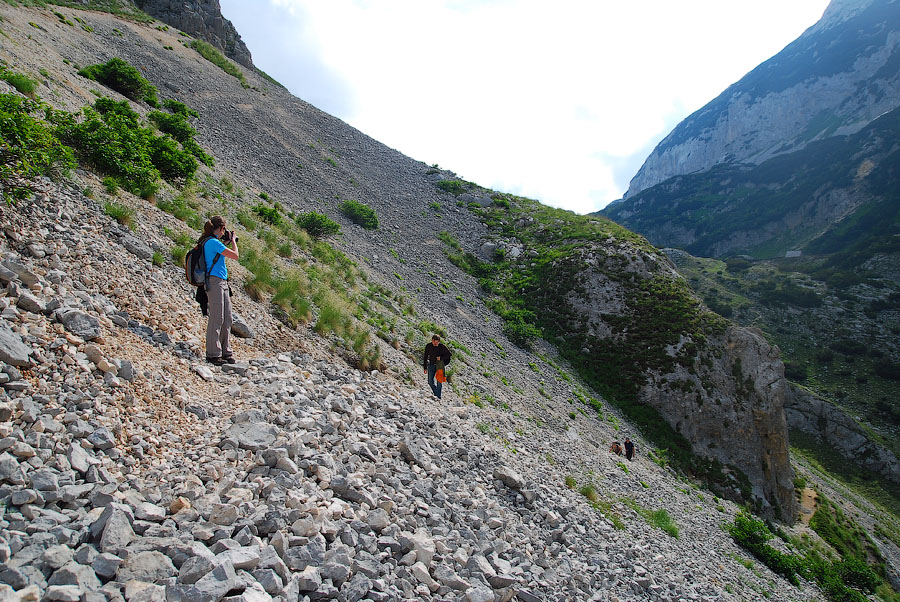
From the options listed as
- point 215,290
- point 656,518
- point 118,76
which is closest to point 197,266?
point 215,290

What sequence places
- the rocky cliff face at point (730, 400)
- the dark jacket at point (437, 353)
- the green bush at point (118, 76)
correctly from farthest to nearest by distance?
the rocky cliff face at point (730, 400) → the green bush at point (118, 76) → the dark jacket at point (437, 353)

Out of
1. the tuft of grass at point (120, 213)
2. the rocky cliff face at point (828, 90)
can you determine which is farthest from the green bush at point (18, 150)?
the rocky cliff face at point (828, 90)

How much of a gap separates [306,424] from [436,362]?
20.4 feet

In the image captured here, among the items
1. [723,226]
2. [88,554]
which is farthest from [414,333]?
[723,226]

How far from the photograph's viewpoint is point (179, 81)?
111 feet

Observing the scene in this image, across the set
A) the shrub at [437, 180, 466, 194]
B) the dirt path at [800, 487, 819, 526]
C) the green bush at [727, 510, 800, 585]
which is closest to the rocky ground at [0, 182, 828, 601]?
the green bush at [727, 510, 800, 585]

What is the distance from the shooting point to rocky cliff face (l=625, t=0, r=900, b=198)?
155 meters

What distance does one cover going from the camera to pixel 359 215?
1169 inches

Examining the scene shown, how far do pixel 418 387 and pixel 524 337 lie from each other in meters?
15.3

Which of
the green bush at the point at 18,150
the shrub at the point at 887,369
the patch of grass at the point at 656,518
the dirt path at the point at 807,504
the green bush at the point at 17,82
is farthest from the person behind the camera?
the shrub at the point at 887,369

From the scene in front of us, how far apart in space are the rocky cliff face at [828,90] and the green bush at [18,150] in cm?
21577

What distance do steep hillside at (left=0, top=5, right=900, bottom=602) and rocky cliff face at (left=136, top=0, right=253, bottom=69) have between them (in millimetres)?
27083

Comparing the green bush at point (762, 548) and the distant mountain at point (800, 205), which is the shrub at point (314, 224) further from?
the distant mountain at point (800, 205)

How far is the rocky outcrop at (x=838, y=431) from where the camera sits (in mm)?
43062
